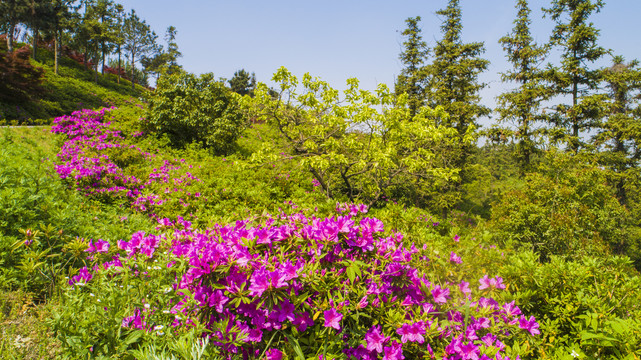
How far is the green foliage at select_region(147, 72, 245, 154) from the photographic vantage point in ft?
36.5

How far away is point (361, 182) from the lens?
8742 mm

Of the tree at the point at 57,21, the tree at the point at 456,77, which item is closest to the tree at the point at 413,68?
the tree at the point at 456,77

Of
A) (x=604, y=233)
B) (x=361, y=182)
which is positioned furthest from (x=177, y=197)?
(x=604, y=233)

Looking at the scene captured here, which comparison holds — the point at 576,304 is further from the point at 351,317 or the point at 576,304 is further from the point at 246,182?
the point at 246,182

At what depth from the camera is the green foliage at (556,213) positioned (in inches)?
278

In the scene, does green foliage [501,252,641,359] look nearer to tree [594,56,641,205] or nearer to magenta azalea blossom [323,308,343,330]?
magenta azalea blossom [323,308,343,330]

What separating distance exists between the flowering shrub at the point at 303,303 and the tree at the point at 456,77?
1446 cm

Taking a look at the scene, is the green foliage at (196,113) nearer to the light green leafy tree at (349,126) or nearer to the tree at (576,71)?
the light green leafy tree at (349,126)

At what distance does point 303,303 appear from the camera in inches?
63.2

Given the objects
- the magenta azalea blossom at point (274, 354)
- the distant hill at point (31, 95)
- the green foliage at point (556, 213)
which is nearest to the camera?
the magenta azalea blossom at point (274, 354)

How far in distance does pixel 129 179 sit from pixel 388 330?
25.8 ft

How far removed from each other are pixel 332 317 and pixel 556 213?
808 centimetres

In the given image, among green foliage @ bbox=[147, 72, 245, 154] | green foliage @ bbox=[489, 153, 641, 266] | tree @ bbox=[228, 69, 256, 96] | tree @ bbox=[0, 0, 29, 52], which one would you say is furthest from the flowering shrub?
tree @ bbox=[228, 69, 256, 96]

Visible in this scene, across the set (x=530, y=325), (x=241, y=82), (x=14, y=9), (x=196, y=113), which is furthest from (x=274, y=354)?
(x=241, y=82)
